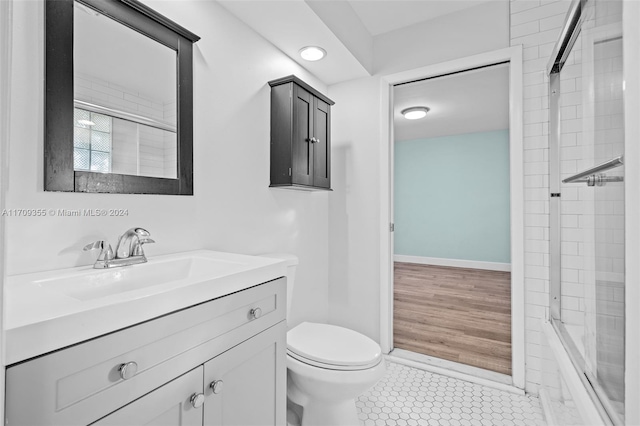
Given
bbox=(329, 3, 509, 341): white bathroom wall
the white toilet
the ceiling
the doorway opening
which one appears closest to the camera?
the white toilet

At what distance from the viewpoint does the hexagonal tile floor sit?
A: 1.67 metres

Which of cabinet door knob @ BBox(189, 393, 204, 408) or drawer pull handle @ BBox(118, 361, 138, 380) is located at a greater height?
drawer pull handle @ BBox(118, 361, 138, 380)

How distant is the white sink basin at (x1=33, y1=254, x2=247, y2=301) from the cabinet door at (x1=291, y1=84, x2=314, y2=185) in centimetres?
79

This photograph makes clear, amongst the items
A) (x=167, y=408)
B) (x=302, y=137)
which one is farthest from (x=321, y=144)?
(x=167, y=408)

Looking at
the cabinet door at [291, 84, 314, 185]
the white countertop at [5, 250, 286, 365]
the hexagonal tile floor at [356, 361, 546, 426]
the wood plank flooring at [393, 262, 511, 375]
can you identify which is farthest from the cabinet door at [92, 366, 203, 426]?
the wood plank flooring at [393, 262, 511, 375]

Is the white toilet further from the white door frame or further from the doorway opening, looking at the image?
the doorway opening

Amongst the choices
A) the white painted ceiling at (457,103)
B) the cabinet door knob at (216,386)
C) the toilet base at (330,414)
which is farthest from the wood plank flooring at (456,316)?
the white painted ceiling at (457,103)

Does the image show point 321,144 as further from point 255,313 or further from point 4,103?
point 4,103

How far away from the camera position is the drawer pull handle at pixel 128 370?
2.40 ft

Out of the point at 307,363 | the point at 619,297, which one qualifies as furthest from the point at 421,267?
the point at 619,297

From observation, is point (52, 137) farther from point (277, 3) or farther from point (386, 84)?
point (386, 84)

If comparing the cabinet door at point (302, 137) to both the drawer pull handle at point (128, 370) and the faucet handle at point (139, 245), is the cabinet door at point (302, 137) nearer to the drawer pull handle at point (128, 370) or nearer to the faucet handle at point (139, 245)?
the faucet handle at point (139, 245)

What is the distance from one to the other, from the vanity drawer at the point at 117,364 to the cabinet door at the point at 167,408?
0.02 meters

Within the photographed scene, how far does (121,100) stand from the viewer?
3.99 feet
